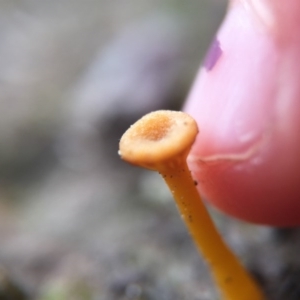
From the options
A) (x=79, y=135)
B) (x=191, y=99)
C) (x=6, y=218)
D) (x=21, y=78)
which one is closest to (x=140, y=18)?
(x=21, y=78)

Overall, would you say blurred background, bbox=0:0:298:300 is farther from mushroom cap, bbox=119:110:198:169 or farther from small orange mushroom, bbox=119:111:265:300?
mushroom cap, bbox=119:110:198:169

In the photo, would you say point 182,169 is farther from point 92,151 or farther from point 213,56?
point 92,151

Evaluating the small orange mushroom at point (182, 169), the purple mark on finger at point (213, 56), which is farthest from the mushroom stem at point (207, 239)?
the purple mark on finger at point (213, 56)

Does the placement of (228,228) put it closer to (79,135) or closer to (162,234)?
(162,234)

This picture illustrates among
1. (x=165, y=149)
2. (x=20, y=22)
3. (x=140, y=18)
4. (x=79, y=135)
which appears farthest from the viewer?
(x=20, y=22)

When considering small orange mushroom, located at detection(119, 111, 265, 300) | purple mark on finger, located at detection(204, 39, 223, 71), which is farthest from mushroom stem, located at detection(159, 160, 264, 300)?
purple mark on finger, located at detection(204, 39, 223, 71)
